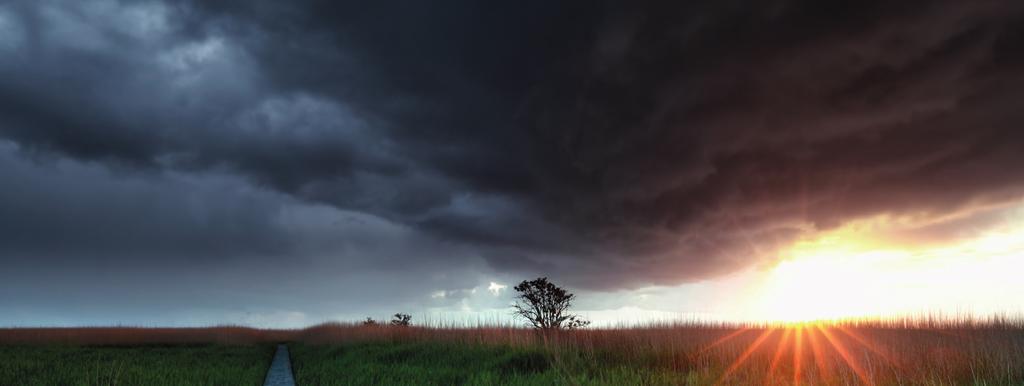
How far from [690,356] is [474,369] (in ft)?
18.7

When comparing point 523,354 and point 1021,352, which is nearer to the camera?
point 1021,352

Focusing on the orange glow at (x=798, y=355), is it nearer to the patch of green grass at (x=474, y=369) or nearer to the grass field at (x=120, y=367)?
the patch of green grass at (x=474, y=369)

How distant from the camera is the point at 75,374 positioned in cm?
1683

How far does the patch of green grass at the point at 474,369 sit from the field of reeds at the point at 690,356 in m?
0.05

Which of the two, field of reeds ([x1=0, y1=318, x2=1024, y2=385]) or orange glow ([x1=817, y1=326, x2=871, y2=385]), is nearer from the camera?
orange glow ([x1=817, y1=326, x2=871, y2=385])

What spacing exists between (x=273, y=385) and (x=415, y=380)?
5385mm

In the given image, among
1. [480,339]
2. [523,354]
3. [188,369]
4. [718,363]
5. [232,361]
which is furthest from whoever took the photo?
[232,361]

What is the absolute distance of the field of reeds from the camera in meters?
12.4

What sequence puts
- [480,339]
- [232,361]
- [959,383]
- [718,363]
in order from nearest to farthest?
[959,383], [718,363], [480,339], [232,361]

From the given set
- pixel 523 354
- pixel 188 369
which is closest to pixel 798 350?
pixel 523 354

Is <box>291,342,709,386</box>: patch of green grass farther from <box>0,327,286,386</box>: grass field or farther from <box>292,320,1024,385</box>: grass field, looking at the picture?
<box>0,327,286,386</box>: grass field

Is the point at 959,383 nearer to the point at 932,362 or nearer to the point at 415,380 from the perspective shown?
the point at 932,362

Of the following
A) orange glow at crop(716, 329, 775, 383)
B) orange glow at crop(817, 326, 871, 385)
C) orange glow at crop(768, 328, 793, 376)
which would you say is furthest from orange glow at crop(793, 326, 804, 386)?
orange glow at crop(716, 329, 775, 383)

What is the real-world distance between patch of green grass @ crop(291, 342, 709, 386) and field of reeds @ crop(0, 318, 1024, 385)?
0.15 feet
